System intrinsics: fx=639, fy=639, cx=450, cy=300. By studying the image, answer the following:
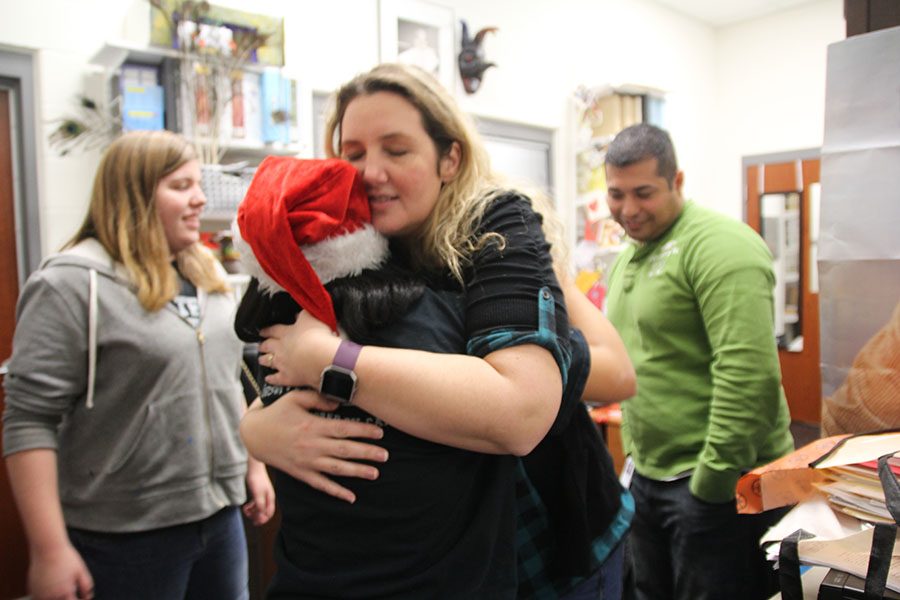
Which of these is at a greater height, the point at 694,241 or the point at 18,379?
the point at 694,241

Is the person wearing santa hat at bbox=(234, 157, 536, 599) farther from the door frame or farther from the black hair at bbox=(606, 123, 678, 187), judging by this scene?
the door frame

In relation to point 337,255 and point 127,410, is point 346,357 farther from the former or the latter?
point 127,410

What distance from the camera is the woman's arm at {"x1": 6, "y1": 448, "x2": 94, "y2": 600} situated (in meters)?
1.30

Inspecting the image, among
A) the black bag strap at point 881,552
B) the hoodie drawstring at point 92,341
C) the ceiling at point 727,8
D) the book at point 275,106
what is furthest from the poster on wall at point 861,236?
the ceiling at point 727,8

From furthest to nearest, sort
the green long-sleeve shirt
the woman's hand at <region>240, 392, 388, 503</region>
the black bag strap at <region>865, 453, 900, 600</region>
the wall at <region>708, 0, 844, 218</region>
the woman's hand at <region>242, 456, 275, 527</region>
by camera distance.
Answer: the wall at <region>708, 0, 844, 218</region>, the woman's hand at <region>242, 456, 275, 527</region>, the green long-sleeve shirt, the woman's hand at <region>240, 392, 388, 503</region>, the black bag strap at <region>865, 453, 900, 600</region>

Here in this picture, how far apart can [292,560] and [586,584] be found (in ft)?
1.55

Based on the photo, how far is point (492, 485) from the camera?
0.90 meters

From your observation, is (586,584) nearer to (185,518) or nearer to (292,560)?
(292,560)

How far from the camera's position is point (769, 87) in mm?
5352

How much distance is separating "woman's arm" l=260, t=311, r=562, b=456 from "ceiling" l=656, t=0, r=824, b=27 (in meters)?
5.14

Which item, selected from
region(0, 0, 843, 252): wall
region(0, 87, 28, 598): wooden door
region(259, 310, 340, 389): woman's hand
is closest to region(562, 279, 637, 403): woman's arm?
region(259, 310, 340, 389): woman's hand

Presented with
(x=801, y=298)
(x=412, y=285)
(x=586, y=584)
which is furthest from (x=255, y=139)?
(x=801, y=298)

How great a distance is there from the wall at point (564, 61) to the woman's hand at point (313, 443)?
7.01ft

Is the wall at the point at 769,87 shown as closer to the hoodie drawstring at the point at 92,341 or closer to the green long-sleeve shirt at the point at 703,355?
the green long-sleeve shirt at the point at 703,355
